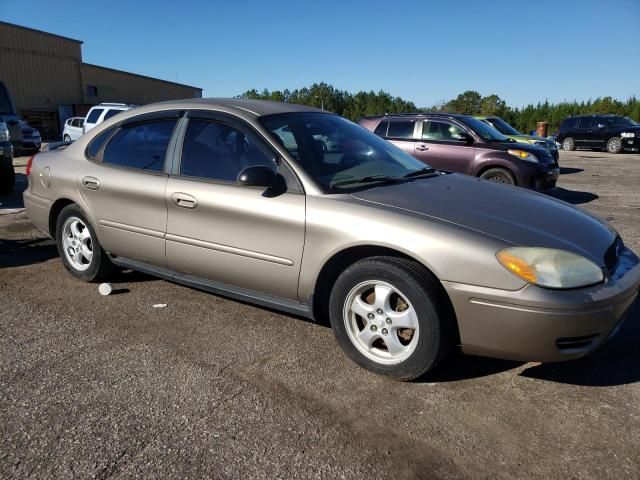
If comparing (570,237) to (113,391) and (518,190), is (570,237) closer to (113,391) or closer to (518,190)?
(518,190)

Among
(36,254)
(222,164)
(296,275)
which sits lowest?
(36,254)

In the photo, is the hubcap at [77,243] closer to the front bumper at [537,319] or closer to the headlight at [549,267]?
the front bumper at [537,319]

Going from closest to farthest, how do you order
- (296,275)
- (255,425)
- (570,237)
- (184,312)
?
(255,425)
(570,237)
(296,275)
(184,312)

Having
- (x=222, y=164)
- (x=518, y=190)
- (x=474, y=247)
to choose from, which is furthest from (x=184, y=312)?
(x=518, y=190)

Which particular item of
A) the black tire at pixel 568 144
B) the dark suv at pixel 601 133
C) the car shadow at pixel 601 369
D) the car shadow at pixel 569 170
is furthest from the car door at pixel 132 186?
the black tire at pixel 568 144

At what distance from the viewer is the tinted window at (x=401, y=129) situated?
10.4 m

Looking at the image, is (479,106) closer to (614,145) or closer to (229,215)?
(614,145)

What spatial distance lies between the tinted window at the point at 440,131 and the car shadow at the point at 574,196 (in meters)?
2.10

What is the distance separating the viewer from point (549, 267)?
8.69 feet

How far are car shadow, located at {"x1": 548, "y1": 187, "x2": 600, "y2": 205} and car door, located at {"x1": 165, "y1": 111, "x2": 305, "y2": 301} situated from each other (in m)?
7.71

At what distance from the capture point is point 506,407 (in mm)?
2748

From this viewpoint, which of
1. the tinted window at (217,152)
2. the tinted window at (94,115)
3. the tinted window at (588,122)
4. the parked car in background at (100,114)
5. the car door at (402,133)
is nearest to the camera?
the tinted window at (217,152)

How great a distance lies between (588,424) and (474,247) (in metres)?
1.01

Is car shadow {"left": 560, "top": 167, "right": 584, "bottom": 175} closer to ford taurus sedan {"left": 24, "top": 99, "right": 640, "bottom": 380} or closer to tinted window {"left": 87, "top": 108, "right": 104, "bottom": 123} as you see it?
ford taurus sedan {"left": 24, "top": 99, "right": 640, "bottom": 380}
